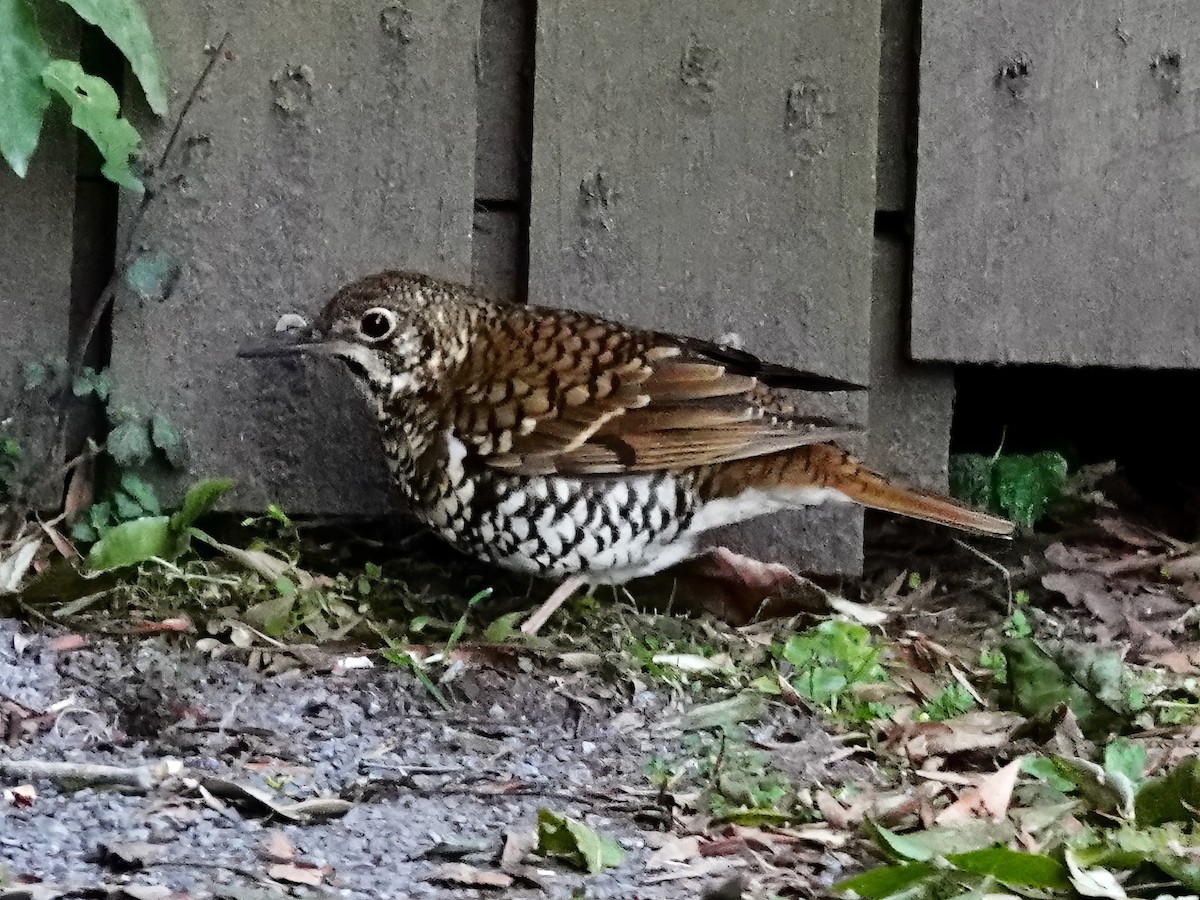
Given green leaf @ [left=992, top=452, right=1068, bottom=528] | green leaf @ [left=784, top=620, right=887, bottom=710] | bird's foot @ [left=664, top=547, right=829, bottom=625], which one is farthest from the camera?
green leaf @ [left=992, top=452, right=1068, bottom=528]

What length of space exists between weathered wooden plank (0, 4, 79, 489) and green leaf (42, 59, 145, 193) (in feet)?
0.46

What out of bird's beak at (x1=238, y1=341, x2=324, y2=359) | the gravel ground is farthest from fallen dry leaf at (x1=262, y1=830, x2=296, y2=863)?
bird's beak at (x1=238, y1=341, x2=324, y2=359)

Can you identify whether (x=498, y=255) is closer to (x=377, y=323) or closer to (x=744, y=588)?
(x=377, y=323)

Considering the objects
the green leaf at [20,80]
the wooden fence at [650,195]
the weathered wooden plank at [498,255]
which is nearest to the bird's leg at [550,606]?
the wooden fence at [650,195]

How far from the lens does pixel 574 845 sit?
185 cm

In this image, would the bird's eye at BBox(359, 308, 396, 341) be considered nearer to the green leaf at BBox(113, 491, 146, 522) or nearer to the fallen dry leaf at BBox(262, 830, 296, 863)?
the green leaf at BBox(113, 491, 146, 522)

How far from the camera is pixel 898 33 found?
10.9 feet

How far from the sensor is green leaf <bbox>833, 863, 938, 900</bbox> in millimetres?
1732

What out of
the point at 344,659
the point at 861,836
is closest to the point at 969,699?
the point at 861,836

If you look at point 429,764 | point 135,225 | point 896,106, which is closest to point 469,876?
point 429,764

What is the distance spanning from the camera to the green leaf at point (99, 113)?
277 cm

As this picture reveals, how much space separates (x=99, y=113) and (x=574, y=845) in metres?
1.94

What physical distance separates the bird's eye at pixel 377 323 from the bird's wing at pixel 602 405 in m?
0.19

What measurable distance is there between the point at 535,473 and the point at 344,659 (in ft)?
1.94
